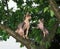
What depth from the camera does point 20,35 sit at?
17.2ft

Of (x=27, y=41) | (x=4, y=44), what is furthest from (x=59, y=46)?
(x=27, y=41)

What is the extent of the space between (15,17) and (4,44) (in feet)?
21.7

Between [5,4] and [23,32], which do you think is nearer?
[23,32]

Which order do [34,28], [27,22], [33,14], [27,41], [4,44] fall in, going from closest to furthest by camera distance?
1. [27,22]
2. [27,41]
3. [34,28]
4. [33,14]
5. [4,44]

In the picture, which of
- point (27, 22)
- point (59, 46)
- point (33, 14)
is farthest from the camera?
point (59, 46)

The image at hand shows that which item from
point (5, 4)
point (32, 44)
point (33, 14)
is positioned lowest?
point (32, 44)

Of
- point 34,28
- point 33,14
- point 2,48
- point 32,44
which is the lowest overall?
point 32,44

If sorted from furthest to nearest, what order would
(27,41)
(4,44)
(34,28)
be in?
1. (4,44)
2. (34,28)
3. (27,41)

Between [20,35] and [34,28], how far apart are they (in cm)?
197

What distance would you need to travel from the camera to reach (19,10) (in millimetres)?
7973

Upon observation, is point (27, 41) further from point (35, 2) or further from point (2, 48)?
point (2, 48)

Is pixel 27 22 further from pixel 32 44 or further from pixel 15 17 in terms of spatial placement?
pixel 15 17

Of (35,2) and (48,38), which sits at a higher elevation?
(35,2)

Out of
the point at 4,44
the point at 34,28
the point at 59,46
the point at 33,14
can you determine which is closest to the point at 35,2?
the point at 33,14
